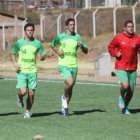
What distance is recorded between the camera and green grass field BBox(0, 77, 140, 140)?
10422mm

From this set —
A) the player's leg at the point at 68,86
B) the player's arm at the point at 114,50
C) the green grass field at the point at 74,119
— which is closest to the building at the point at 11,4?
the green grass field at the point at 74,119

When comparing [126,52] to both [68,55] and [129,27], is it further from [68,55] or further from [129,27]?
[68,55]

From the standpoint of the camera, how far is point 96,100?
16859mm

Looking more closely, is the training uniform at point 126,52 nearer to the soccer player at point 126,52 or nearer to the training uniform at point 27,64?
the soccer player at point 126,52

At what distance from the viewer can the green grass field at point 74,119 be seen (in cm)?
1042

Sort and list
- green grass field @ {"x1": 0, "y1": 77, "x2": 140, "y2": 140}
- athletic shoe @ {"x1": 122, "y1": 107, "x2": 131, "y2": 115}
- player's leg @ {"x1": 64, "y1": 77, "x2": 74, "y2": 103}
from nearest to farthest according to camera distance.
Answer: green grass field @ {"x1": 0, "y1": 77, "x2": 140, "y2": 140}
player's leg @ {"x1": 64, "y1": 77, "x2": 74, "y2": 103}
athletic shoe @ {"x1": 122, "y1": 107, "x2": 131, "y2": 115}

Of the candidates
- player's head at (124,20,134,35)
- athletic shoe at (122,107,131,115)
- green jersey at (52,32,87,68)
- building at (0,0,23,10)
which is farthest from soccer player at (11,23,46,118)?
building at (0,0,23,10)

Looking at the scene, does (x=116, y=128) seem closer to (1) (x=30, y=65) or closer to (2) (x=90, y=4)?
(1) (x=30, y=65)

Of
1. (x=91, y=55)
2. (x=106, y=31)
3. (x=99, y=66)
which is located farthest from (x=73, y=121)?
(x=106, y=31)

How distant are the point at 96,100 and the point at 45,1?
86846 mm

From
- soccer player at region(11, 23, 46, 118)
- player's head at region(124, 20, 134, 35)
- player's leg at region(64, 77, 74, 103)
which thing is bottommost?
player's leg at region(64, 77, 74, 103)

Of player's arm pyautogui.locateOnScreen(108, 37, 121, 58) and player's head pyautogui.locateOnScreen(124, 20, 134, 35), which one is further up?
player's head pyautogui.locateOnScreen(124, 20, 134, 35)

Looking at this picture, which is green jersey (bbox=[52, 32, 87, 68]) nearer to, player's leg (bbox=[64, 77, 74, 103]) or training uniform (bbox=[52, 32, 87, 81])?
training uniform (bbox=[52, 32, 87, 81])

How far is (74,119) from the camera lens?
12.5 meters
